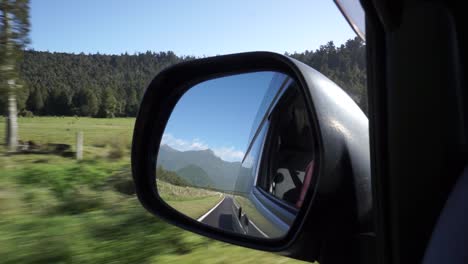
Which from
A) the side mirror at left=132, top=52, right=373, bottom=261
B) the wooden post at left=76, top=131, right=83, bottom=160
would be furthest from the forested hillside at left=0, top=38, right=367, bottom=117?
the wooden post at left=76, top=131, right=83, bottom=160

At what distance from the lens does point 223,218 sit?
147 centimetres

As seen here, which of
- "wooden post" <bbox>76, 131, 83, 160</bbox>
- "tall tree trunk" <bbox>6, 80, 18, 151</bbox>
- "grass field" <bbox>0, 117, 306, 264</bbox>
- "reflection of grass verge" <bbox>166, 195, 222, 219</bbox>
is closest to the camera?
"reflection of grass verge" <bbox>166, 195, 222, 219</bbox>

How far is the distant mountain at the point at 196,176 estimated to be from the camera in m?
1.85

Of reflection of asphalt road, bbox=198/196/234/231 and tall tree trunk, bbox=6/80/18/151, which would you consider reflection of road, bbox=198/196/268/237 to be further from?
tall tree trunk, bbox=6/80/18/151

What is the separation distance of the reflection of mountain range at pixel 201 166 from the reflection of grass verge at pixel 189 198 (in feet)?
0.15

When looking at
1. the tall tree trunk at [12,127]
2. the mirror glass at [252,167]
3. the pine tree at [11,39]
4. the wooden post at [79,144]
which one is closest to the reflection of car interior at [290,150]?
the mirror glass at [252,167]

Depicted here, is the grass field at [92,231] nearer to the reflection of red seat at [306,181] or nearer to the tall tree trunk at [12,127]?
the reflection of red seat at [306,181]

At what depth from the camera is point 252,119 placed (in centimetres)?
166

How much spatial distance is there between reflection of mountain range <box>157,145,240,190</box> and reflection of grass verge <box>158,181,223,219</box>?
4cm

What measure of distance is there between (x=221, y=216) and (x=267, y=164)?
0.26 m

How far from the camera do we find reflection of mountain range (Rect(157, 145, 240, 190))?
175 centimetres

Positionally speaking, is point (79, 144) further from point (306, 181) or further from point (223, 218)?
point (306, 181)

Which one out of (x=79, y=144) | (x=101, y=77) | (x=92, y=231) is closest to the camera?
(x=92, y=231)

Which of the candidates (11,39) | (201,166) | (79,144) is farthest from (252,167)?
(79,144)
